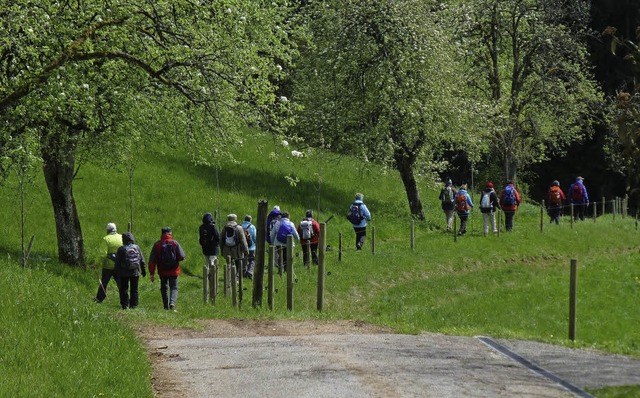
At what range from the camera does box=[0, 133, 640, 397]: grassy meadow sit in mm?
13055

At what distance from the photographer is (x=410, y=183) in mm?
42906

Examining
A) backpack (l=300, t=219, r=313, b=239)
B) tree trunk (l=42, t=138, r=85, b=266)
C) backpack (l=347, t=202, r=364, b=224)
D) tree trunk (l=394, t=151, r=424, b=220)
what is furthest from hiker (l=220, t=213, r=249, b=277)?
tree trunk (l=394, t=151, r=424, b=220)

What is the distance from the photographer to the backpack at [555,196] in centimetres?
4156

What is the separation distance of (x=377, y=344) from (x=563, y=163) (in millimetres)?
49483

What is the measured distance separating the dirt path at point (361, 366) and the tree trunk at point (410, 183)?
26.1m

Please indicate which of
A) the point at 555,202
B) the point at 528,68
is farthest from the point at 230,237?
the point at 528,68

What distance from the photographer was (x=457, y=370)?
12.3 metres

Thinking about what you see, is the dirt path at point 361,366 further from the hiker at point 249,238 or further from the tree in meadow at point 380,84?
the tree in meadow at point 380,84

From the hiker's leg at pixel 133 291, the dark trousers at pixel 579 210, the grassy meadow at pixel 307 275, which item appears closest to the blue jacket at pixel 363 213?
the grassy meadow at pixel 307 275

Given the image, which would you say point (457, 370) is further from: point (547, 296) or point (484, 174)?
point (484, 174)

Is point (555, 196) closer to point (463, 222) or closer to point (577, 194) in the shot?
point (577, 194)

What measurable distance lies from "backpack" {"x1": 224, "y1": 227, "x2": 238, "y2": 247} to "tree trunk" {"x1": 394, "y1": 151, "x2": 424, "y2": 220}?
55.9 ft

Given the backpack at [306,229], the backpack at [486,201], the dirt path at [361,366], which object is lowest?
the dirt path at [361,366]

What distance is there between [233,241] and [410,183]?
17.6 meters
